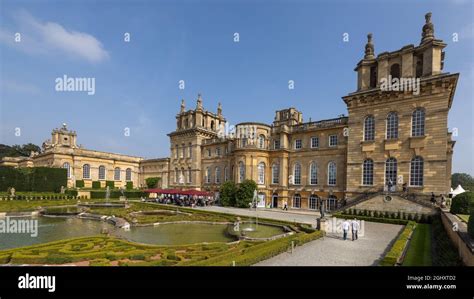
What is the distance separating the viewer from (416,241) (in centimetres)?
→ 1309

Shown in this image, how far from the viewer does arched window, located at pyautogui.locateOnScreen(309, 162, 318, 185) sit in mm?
30931

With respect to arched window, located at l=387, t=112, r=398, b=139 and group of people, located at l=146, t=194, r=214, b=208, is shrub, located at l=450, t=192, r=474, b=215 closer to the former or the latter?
arched window, located at l=387, t=112, r=398, b=139

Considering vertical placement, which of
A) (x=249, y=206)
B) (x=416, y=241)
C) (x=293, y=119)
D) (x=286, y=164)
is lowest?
(x=249, y=206)

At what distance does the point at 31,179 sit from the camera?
1688 inches

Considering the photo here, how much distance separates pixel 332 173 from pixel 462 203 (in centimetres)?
1377

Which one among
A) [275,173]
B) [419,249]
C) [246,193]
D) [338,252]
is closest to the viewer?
[338,252]

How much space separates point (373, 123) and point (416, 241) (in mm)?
15885

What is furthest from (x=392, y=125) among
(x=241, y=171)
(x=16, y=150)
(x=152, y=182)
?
(x=16, y=150)

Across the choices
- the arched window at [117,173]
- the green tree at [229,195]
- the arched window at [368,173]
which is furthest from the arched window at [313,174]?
the arched window at [117,173]

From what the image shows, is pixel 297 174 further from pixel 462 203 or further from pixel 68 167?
pixel 68 167

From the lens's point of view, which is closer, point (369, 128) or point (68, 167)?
point (369, 128)
